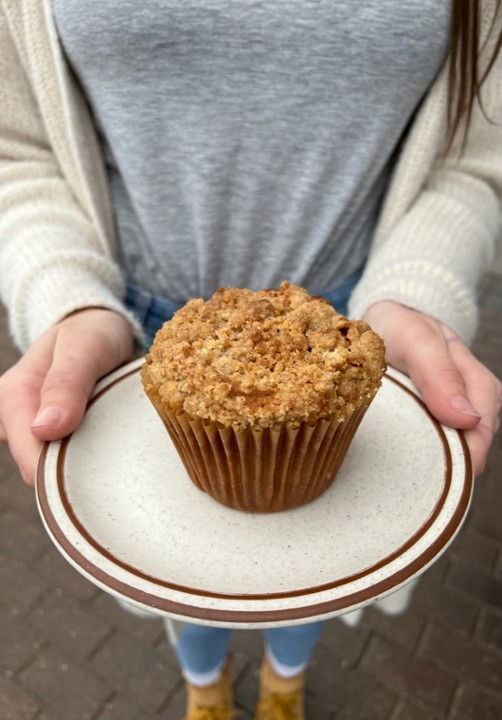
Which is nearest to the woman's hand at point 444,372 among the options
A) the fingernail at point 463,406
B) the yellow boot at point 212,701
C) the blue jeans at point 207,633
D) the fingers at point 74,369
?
the fingernail at point 463,406

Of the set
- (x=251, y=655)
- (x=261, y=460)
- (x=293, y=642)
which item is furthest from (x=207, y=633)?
A: (x=261, y=460)

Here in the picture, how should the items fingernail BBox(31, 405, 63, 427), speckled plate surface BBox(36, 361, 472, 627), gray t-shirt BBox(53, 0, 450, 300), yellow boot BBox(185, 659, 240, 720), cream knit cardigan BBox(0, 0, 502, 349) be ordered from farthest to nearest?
yellow boot BBox(185, 659, 240, 720) < cream knit cardigan BBox(0, 0, 502, 349) < gray t-shirt BBox(53, 0, 450, 300) < fingernail BBox(31, 405, 63, 427) < speckled plate surface BBox(36, 361, 472, 627)

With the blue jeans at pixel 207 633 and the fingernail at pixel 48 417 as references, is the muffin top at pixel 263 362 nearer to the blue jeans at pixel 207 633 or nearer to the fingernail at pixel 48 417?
the fingernail at pixel 48 417

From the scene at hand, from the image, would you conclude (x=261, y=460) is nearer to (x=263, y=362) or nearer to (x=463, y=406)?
(x=263, y=362)

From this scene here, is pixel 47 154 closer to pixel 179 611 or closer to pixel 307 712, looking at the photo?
pixel 179 611

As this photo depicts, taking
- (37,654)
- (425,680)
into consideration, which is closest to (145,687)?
(37,654)

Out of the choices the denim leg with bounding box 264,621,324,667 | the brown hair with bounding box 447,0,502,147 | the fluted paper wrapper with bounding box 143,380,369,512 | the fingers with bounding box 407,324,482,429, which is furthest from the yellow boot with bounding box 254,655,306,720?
the brown hair with bounding box 447,0,502,147

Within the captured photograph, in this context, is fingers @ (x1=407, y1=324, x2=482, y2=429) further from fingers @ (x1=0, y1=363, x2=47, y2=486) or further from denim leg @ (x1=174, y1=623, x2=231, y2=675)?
denim leg @ (x1=174, y1=623, x2=231, y2=675)
